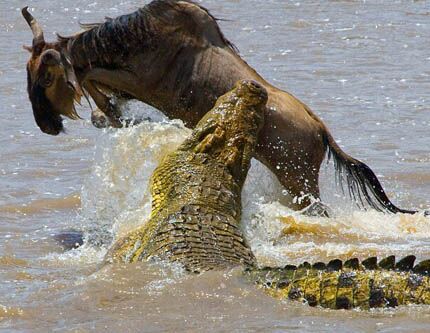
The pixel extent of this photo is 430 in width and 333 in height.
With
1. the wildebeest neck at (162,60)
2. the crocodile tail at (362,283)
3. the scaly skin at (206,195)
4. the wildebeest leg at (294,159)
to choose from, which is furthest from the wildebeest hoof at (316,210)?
the crocodile tail at (362,283)

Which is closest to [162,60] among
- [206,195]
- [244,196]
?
[244,196]

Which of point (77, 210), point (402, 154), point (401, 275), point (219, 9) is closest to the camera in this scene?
point (401, 275)

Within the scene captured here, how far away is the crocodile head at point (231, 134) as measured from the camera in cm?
632

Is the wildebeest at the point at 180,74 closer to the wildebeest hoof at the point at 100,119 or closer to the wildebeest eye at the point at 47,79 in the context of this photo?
the wildebeest eye at the point at 47,79

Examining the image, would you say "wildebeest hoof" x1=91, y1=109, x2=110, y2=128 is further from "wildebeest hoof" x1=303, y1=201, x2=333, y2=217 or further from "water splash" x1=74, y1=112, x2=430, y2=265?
"wildebeest hoof" x1=303, y1=201, x2=333, y2=217

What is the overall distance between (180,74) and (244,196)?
1.04 meters

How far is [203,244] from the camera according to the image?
18.7ft

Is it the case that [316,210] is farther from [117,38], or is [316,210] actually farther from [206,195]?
[206,195]

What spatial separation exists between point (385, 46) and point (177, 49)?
22.0 feet

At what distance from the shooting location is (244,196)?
7184 millimetres

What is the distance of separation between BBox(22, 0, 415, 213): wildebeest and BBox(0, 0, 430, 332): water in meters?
0.21

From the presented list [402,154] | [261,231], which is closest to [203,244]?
[261,231]

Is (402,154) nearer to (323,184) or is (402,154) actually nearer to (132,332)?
(323,184)

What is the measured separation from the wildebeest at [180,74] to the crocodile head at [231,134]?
1.06 meters
